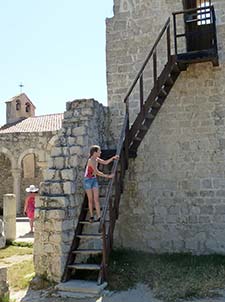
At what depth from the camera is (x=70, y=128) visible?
7410mm

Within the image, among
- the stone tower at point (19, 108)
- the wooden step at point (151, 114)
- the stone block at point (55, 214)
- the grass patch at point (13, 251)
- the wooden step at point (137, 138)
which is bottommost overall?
the grass patch at point (13, 251)

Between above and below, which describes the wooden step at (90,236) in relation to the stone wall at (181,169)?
below

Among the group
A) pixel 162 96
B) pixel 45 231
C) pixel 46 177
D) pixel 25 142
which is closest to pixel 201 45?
pixel 162 96

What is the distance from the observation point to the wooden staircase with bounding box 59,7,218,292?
615cm

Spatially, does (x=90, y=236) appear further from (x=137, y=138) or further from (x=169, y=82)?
(x=169, y=82)

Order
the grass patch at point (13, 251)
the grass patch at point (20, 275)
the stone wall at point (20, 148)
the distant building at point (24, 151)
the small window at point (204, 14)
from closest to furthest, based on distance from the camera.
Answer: the grass patch at point (20, 275) < the small window at point (204, 14) < the grass patch at point (13, 251) < the stone wall at point (20, 148) < the distant building at point (24, 151)

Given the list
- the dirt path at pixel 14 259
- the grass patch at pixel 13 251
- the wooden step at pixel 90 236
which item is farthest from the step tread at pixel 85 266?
the grass patch at pixel 13 251

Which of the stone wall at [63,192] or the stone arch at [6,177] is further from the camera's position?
the stone arch at [6,177]

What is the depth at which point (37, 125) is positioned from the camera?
22.4 metres

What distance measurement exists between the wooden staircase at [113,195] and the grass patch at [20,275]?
0.78 metres

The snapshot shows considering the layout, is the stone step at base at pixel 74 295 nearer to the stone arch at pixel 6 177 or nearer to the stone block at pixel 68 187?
the stone block at pixel 68 187

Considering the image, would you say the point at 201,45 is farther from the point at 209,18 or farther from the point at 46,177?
the point at 46,177

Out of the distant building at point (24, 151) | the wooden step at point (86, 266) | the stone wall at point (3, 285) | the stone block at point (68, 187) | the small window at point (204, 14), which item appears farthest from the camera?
the distant building at point (24, 151)

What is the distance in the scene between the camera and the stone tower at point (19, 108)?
1090 inches
